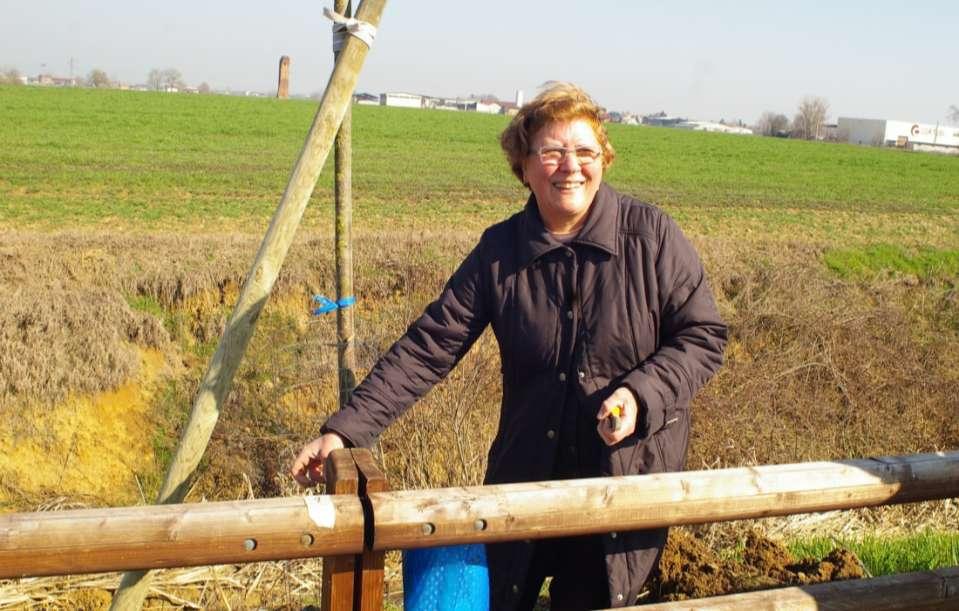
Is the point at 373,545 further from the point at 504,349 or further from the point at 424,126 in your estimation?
the point at 424,126

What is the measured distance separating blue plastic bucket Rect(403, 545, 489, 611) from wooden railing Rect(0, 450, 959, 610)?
0.26 meters

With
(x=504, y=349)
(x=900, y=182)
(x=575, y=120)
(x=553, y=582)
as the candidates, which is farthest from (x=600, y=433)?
(x=900, y=182)

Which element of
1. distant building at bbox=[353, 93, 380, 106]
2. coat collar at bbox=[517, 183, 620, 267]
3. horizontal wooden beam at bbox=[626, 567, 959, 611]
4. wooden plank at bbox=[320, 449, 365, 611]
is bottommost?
horizontal wooden beam at bbox=[626, 567, 959, 611]

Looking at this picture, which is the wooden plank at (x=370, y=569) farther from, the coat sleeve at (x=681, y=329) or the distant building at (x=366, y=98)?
the distant building at (x=366, y=98)

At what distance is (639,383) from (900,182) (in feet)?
115

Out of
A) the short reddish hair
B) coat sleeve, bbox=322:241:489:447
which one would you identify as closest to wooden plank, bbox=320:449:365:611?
coat sleeve, bbox=322:241:489:447

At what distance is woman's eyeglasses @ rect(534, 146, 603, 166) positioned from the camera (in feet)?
8.55

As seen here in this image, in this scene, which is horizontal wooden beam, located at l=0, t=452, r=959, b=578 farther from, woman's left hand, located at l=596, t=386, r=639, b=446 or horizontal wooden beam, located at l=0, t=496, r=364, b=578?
woman's left hand, located at l=596, t=386, r=639, b=446

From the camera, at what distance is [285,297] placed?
983 centimetres

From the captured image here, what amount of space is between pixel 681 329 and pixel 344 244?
5.93 ft

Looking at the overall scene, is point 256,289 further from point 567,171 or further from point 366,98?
point 366,98

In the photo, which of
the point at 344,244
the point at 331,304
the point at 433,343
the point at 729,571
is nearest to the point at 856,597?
the point at 729,571

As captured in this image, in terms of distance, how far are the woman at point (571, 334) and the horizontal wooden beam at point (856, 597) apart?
0.71 ft

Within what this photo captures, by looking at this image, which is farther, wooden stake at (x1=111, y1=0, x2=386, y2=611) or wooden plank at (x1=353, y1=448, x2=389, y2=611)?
wooden stake at (x1=111, y1=0, x2=386, y2=611)
